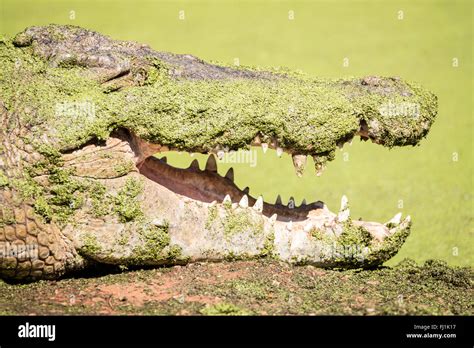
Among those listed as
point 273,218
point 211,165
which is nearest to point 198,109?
point 211,165

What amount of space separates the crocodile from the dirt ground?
0.13 m

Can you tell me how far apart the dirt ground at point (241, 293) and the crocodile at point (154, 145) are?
0.13 metres

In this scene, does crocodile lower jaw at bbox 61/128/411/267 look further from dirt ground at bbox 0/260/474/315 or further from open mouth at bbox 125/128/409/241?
dirt ground at bbox 0/260/474/315

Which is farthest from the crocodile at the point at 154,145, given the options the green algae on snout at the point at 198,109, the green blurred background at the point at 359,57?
the green blurred background at the point at 359,57

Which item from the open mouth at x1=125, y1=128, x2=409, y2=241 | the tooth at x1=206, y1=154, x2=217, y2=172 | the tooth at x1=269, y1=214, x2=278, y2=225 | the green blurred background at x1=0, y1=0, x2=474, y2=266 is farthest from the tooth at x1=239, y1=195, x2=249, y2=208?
the green blurred background at x1=0, y1=0, x2=474, y2=266

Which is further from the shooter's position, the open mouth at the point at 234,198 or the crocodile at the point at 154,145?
the open mouth at the point at 234,198

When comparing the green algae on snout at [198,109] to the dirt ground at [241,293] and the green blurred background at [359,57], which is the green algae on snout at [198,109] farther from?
the green blurred background at [359,57]

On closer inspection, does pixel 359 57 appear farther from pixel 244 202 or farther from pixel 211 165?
pixel 244 202

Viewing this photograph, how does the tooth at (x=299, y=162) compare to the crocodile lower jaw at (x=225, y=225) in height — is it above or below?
above

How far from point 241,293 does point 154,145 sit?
1.33 meters

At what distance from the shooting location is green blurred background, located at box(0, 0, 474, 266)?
11242 mm

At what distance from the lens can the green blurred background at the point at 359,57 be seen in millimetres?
11242

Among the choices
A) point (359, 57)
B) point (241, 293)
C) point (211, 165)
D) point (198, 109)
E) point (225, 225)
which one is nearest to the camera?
point (241, 293)

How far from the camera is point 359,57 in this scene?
17516 millimetres
